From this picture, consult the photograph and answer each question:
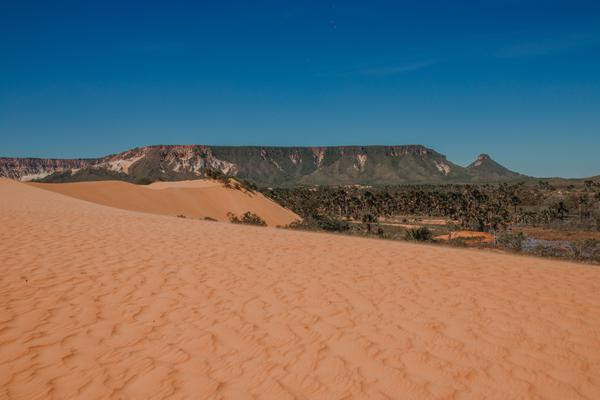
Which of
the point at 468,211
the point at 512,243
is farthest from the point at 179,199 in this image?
the point at 468,211

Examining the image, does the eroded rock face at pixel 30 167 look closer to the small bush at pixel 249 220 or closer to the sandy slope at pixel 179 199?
the sandy slope at pixel 179 199

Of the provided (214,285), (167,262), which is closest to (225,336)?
(214,285)

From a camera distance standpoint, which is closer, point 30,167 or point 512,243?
point 512,243

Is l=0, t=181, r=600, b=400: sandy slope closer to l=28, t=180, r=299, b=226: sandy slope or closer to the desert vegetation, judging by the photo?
l=28, t=180, r=299, b=226: sandy slope

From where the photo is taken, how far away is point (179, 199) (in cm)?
3772

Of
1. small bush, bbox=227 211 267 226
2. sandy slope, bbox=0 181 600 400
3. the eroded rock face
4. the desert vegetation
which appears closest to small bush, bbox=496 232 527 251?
sandy slope, bbox=0 181 600 400

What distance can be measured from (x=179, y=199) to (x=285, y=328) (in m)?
35.0

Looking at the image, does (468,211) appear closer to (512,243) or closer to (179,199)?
(512,243)

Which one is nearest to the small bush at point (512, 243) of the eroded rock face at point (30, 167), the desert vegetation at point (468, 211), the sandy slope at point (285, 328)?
the sandy slope at point (285, 328)

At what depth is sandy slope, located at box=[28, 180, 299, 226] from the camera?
33.6 metres

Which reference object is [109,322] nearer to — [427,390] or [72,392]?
[72,392]

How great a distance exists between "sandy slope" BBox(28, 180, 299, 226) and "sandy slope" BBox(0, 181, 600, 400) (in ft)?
86.6

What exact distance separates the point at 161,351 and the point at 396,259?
665cm

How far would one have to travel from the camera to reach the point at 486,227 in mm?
Answer: 62969
